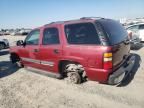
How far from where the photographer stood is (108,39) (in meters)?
4.29

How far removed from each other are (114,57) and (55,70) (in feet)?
6.97

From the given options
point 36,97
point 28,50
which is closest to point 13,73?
point 28,50

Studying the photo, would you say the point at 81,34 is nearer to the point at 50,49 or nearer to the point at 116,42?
the point at 116,42

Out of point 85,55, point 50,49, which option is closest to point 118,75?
point 85,55

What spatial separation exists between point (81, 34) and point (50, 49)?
1.34 metres

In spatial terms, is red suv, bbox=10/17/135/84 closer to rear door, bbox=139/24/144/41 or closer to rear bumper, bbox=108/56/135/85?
rear bumper, bbox=108/56/135/85

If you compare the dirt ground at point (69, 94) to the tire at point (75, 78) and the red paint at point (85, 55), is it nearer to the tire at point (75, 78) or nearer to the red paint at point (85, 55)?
the tire at point (75, 78)

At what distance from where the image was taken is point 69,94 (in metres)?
4.89

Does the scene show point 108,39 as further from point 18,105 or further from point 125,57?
point 18,105

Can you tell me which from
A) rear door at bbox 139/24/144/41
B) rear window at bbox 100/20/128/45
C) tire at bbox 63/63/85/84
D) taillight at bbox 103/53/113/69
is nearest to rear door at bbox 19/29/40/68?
tire at bbox 63/63/85/84

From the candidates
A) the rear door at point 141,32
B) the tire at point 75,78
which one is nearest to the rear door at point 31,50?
the tire at point 75,78

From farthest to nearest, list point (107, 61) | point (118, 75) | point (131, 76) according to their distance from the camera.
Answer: point (131, 76) < point (118, 75) < point (107, 61)

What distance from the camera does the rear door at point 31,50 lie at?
20.7ft

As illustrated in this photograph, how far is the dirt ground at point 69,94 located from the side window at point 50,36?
1.34 meters
